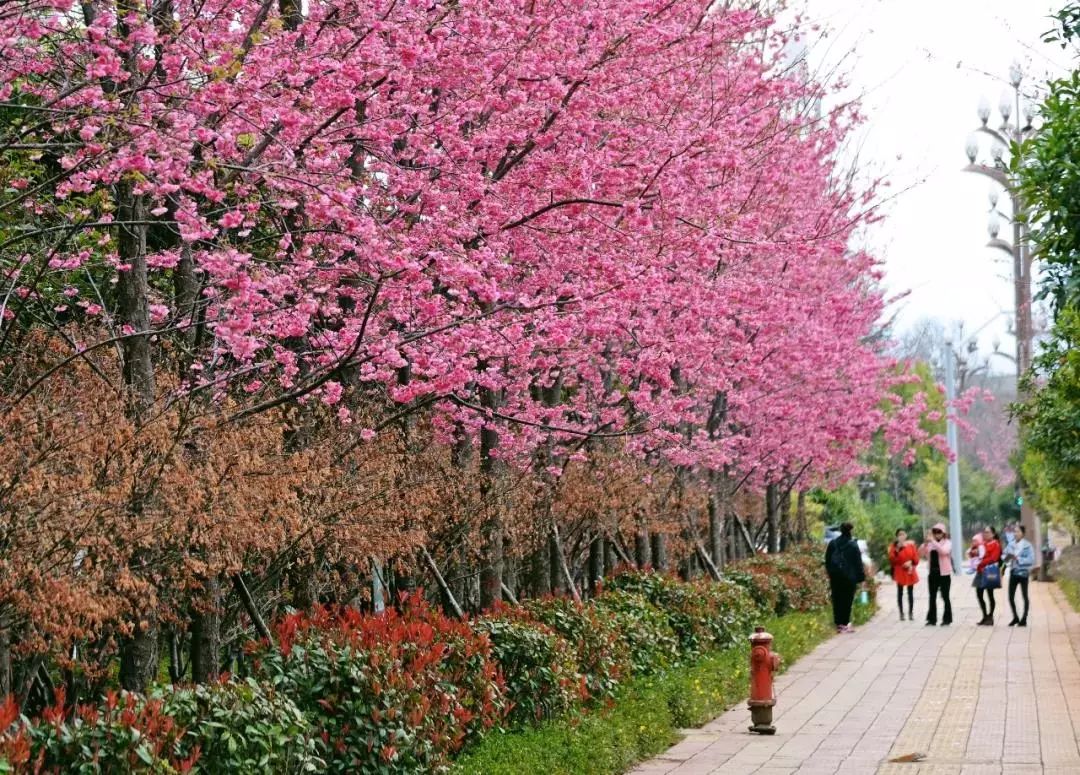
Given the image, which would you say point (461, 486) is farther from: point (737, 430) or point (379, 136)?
point (737, 430)

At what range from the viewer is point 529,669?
10508 mm

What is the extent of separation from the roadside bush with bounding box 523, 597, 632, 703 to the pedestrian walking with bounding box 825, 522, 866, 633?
10.7 meters

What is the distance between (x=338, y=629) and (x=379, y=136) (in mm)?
3111

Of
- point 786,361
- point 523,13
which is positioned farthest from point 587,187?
point 786,361

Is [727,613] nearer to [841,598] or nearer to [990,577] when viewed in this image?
[841,598]

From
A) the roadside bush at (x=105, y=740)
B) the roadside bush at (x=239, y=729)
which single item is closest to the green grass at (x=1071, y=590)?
the roadside bush at (x=239, y=729)

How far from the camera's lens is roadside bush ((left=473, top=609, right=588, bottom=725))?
1030 cm

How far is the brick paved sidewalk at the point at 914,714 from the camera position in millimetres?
10562

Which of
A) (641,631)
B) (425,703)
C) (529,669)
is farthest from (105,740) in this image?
(641,631)

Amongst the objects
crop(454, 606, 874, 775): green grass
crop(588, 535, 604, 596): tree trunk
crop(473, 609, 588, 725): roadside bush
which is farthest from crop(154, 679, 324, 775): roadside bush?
crop(588, 535, 604, 596): tree trunk

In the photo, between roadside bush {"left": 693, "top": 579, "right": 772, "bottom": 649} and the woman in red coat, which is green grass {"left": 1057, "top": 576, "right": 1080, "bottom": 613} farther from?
roadside bush {"left": 693, "top": 579, "right": 772, "bottom": 649}

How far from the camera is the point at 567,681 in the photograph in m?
10.9

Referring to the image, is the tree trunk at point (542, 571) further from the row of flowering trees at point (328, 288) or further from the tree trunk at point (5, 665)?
the tree trunk at point (5, 665)

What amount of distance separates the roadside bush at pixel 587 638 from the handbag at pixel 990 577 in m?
13.2
